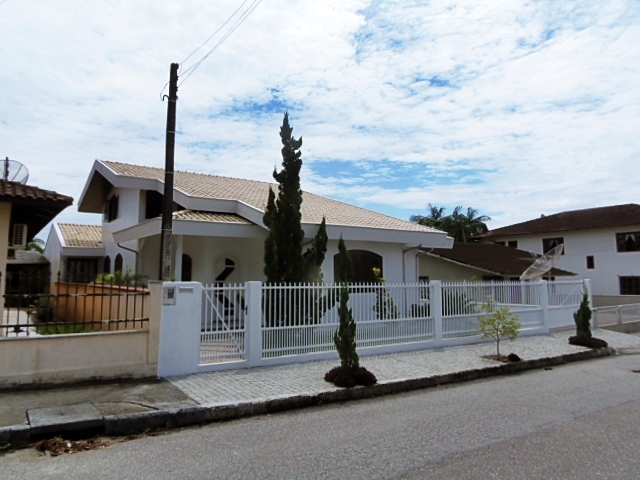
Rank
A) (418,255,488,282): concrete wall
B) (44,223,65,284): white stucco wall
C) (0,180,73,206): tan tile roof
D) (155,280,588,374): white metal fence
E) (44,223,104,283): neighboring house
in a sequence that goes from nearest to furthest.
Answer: (0,180,73,206): tan tile roof
(155,280,588,374): white metal fence
(44,223,104,283): neighboring house
(44,223,65,284): white stucco wall
(418,255,488,282): concrete wall

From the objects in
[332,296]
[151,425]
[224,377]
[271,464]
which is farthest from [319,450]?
[332,296]

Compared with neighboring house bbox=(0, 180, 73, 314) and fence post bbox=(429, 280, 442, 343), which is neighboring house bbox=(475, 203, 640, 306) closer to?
fence post bbox=(429, 280, 442, 343)

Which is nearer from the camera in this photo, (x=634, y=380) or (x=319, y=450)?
(x=319, y=450)

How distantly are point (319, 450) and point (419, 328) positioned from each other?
663 centimetres

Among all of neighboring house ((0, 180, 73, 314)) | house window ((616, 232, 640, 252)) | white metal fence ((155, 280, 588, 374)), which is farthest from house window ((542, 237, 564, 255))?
neighboring house ((0, 180, 73, 314))

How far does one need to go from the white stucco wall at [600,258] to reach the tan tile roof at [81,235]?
27.5m

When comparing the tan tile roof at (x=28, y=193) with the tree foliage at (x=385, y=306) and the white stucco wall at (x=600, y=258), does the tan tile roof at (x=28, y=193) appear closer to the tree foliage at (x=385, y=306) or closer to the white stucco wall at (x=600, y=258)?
the tree foliage at (x=385, y=306)

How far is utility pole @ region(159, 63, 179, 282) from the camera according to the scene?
346 inches

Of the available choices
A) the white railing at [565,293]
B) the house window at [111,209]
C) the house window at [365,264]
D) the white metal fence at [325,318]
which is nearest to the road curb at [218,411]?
the white metal fence at [325,318]

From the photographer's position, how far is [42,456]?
4.88 metres

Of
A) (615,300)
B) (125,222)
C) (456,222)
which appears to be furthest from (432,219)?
(125,222)

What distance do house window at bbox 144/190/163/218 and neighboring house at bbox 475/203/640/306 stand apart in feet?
85.3

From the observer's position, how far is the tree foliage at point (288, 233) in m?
11.1

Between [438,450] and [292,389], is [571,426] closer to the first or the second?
[438,450]
